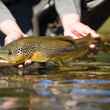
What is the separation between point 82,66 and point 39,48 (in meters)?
0.29

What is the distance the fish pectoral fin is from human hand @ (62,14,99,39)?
1.89 ft

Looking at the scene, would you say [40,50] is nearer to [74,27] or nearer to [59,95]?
[59,95]

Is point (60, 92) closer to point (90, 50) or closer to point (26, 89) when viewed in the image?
point (26, 89)

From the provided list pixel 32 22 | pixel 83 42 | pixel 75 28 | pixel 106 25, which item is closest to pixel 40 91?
pixel 83 42

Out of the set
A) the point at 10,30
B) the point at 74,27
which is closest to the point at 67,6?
the point at 74,27

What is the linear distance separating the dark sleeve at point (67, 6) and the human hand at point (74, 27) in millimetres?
80

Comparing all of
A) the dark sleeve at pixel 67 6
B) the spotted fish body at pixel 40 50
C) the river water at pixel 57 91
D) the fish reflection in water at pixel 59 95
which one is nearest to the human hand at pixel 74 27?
the dark sleeve at pixel 67 6

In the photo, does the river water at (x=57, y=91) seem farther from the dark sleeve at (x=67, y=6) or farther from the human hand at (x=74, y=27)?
the dark sleeve at (x=67, y=6)

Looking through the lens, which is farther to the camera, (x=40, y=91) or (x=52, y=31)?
(x=52, y=31)

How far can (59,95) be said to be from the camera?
2268 mm

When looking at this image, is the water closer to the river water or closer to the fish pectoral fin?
the river water

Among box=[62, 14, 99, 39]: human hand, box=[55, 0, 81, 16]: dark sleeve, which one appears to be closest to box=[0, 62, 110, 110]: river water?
box=[62, 14, 99, 39]: human hand

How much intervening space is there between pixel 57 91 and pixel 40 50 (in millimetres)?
584

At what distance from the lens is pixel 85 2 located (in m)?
4.38
